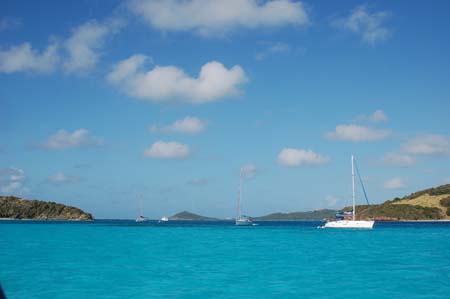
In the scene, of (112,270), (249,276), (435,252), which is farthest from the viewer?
(435,252)

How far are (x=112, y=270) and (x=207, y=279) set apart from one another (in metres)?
10.7

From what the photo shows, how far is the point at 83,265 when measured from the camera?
4688cm

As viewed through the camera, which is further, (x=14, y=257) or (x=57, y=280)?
(x=14, y=257)

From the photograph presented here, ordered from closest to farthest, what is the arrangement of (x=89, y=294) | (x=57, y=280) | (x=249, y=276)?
(x=89, y=294) → (x=57, y=280) → (x=249, y=276)

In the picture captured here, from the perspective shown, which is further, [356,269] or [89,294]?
[356,269]

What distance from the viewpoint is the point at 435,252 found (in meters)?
62.2

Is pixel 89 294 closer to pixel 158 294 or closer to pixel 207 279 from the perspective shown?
pixel 158 294

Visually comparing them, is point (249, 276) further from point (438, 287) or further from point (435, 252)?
point (435, 252)

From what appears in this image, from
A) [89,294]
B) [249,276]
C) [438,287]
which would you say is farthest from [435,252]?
[89,294]

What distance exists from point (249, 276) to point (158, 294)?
434 inches

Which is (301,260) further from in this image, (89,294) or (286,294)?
(89,294)

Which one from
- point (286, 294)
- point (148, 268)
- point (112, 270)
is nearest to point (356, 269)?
point (286, 294)

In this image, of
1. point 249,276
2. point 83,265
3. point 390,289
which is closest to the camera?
point 390,289

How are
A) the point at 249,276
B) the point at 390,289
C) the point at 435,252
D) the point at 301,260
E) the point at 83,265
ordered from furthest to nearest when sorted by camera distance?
the point at 435,252 → the point at 301,260 → the point at 83,265 → the point at 249,276 → the point at 390,289
